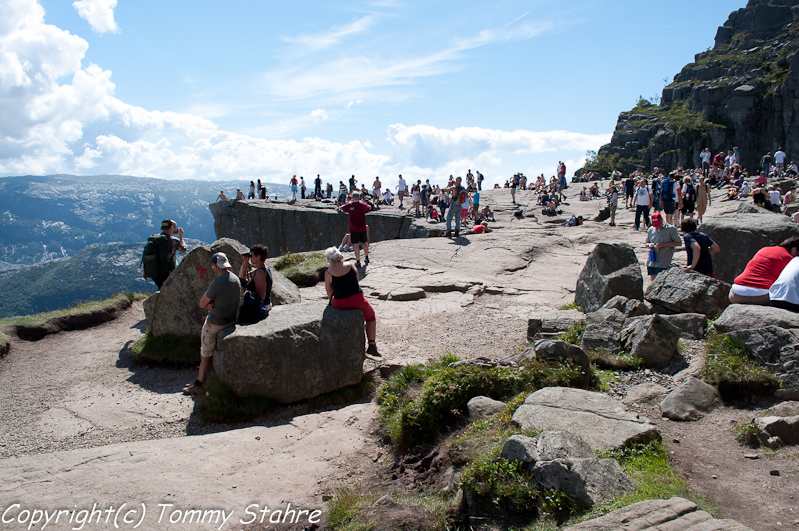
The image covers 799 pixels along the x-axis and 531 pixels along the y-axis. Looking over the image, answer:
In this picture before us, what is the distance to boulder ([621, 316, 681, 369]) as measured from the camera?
5.87 meters

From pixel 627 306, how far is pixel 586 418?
3.35m

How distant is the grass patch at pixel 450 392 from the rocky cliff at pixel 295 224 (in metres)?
19.2

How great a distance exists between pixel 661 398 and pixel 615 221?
19.3 meters

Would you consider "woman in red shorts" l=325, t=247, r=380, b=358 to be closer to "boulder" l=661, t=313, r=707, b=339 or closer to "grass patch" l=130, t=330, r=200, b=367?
"grass patch" l=130, t=330, r=200, b=367

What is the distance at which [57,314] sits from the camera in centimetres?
1133

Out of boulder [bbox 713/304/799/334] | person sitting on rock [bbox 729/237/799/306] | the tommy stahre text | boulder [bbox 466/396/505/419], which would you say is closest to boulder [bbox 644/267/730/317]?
person sitting on rock [bbox 729/237/799/306]

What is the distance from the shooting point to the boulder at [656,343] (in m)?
5.87

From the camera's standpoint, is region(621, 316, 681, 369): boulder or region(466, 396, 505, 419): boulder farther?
region(621, 316, 681, 369): boulder

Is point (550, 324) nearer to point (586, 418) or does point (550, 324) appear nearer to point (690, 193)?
point (586, 418)

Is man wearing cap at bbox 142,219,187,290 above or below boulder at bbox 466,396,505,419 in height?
above

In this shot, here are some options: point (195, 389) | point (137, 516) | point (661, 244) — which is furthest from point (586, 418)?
point (661, 244)

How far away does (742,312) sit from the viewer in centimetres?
574

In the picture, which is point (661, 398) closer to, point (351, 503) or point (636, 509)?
point (636, 509)

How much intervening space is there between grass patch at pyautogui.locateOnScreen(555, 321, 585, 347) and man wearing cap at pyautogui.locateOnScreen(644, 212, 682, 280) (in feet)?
9.30
